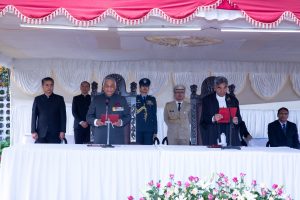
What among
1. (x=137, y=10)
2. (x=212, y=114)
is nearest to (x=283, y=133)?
(x=212, y=114)

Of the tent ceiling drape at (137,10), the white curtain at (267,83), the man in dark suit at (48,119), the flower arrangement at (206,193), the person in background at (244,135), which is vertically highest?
the tent ceiling drape at (137,10)

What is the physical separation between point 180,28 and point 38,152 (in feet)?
6.10

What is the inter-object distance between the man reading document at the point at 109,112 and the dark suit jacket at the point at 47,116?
0.98 m

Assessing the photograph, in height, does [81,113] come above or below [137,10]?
below

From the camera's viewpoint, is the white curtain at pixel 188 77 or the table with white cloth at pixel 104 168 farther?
the white curtain at pixel 188 77

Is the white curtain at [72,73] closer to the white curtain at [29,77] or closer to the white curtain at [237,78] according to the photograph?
the white curtain at [29,77]

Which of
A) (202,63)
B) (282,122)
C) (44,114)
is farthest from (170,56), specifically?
(44,114)

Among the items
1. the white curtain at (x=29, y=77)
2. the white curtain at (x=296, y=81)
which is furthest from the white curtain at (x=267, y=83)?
the white curtain at (x=29, y=77)

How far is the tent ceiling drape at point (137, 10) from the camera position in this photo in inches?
167

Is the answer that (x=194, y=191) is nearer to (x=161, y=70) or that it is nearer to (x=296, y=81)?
(x=161, y=70)

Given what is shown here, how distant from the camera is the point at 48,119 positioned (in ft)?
18.6

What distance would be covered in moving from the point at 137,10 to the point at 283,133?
136 inches

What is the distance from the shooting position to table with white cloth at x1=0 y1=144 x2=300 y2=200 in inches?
166

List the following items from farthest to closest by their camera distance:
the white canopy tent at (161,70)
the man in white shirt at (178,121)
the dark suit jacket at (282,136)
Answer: the white canopy tent at (161,70) < the dark suit jacket at (282,136) < the man in white shirt at (178,121)
